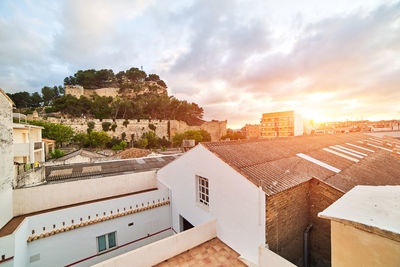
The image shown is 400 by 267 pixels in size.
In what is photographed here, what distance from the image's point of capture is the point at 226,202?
491 centimetres

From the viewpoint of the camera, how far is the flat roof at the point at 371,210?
1.78 m

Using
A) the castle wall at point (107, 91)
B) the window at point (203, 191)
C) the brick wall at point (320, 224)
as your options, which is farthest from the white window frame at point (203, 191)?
the castle wall at point (107, 91)

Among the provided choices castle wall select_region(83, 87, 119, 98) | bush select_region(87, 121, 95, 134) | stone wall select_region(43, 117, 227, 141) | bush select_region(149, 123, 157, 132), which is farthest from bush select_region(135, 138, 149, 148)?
castle wall select_region(83, 87, 119, 98)

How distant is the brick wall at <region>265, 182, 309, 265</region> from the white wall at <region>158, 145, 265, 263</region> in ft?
0.98

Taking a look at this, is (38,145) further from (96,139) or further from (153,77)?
(153,77)

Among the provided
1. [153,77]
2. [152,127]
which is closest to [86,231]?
[152,127]

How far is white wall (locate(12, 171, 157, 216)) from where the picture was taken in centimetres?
668

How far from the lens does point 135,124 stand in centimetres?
3953

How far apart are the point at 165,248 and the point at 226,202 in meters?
2.29

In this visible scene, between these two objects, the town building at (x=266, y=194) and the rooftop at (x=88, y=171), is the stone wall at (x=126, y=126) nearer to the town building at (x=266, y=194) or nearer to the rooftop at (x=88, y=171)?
the rooftop at (x=88, y=171)

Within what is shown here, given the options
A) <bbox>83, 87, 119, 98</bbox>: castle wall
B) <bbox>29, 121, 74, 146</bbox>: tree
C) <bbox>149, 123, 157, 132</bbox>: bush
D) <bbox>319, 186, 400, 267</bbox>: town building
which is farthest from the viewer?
<bbox>83, 87, 119, 98</bbox>: castle wall

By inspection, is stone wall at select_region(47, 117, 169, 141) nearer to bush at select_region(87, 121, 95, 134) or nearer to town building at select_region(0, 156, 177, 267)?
bush at select_region(87, 121, 95, 134)

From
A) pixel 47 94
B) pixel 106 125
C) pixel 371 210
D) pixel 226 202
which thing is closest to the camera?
pixel 371 210

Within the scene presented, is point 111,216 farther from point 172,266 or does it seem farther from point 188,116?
point 188,116
